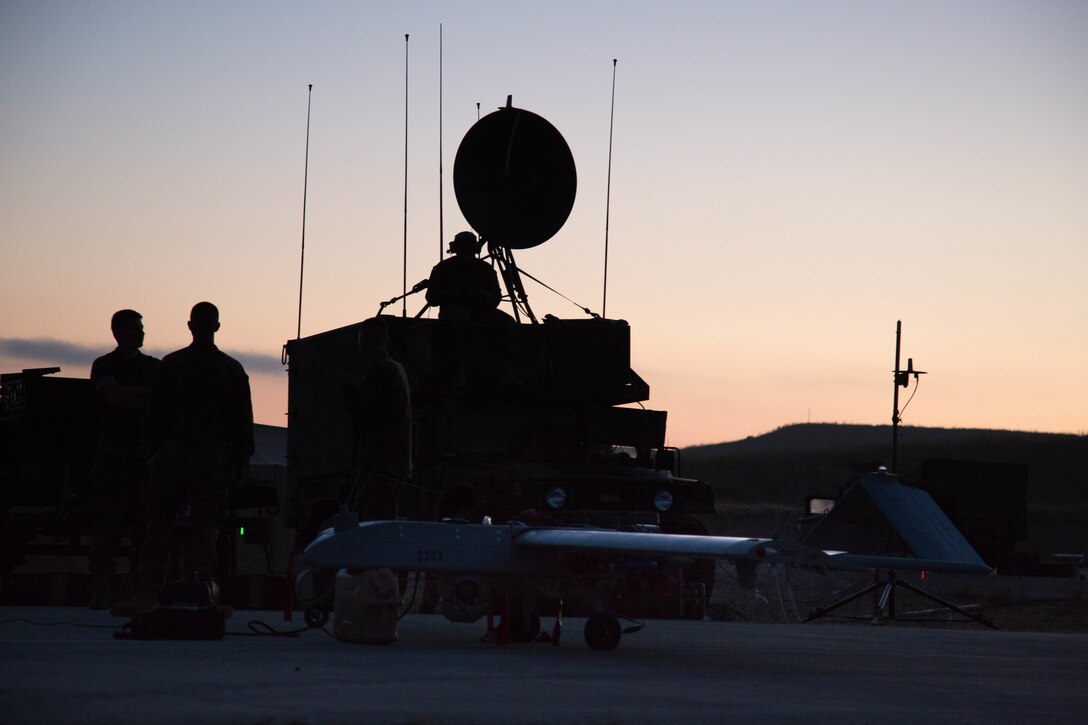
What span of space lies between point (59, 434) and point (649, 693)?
9.35 metres

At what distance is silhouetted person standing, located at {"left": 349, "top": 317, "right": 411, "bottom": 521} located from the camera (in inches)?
402

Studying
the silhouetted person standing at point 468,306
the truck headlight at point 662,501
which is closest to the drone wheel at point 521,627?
the truck headlight at point 662,501

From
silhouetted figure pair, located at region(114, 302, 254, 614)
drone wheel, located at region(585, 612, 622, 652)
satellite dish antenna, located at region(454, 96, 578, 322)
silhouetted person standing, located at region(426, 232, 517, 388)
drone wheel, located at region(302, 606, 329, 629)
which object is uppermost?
satellite dish antenna, located at region(454, 96, 578, 322)

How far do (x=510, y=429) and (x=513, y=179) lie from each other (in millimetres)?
3539

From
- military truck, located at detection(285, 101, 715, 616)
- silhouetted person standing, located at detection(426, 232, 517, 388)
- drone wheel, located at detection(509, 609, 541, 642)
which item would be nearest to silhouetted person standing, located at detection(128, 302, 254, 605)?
drone wheel, located at detection(509, 609, 541, 642)

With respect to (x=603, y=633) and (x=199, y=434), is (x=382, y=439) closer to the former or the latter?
(x=199, y=434)

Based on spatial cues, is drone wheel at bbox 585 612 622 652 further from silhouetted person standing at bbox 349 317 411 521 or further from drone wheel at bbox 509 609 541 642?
silhouetted person standing at bbox 349 317 411 521

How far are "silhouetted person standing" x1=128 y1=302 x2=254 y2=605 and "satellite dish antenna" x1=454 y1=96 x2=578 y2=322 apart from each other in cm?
725

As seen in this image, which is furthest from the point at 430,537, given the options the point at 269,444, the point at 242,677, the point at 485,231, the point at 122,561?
the point at 269,444

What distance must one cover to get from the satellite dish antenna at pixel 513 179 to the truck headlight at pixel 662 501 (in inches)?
148

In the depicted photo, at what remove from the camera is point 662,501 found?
1362cm

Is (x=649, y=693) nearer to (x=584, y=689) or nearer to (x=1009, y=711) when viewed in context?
(x=584, y=689)

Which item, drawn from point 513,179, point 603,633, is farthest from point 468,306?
point 603,633

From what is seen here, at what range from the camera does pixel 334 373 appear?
1511 cm
